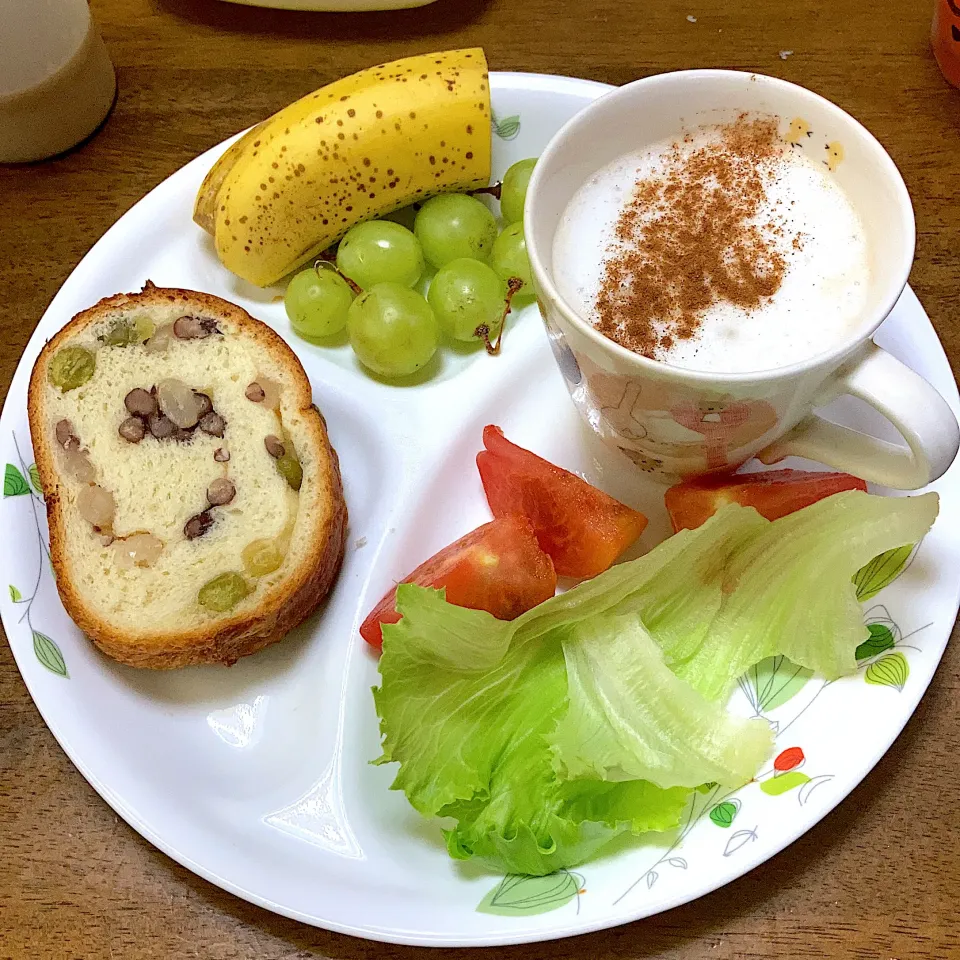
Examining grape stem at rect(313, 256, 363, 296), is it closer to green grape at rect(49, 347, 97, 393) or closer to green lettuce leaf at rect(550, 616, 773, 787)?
green grape at rect(49, 347, 97, 393)

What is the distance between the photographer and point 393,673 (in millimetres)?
941

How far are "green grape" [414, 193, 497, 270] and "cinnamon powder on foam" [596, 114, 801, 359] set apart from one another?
305 millimetres

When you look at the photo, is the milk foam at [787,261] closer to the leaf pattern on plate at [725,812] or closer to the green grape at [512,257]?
the green grape at [512,257]

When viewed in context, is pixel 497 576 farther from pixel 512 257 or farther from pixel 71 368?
pixel 71 368

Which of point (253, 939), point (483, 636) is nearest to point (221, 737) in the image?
point (253, 939)

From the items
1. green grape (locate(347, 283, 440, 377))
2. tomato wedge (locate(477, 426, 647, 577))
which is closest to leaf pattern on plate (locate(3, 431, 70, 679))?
green grape (locate(347, 283, 440, 377))

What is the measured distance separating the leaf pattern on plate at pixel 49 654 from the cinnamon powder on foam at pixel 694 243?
0.71 m

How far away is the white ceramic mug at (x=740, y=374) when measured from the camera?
82 cm

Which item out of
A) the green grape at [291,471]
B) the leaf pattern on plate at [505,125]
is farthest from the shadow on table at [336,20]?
the green grape at [291,471]

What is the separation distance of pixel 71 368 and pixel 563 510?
668 mm

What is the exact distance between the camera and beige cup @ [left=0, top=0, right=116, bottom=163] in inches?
54.2

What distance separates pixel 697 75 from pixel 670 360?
33cm

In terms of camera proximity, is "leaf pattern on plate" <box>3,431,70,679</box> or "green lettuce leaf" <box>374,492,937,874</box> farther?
"leaf pattern on plate" <box>3,431,70,679</box>

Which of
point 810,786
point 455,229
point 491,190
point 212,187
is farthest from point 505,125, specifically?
point 810,786
